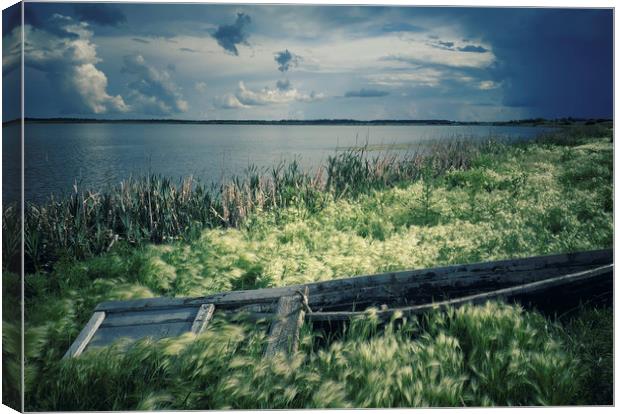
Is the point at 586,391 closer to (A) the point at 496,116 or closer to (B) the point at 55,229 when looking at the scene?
(A) the point at 496,116

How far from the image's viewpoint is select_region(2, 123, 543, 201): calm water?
10.9 ft

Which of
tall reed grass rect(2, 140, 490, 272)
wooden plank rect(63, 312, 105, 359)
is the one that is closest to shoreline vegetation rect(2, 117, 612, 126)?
tall reed grass rect(2, 140, 490, 272)

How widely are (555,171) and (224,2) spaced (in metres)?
2.28

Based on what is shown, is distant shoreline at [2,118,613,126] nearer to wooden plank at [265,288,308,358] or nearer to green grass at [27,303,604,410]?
wooden plank at [265,288,308,358]

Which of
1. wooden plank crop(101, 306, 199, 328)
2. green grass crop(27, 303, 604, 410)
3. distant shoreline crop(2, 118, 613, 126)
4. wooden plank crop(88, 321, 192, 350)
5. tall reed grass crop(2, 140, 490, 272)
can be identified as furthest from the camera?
tall reed grass crop(2, 140, 490, 272)

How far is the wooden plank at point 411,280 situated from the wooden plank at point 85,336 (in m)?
0.07

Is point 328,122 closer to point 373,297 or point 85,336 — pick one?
point 373,297

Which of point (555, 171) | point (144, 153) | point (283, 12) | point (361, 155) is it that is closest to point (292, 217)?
point (361, 155)

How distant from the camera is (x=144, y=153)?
366cm

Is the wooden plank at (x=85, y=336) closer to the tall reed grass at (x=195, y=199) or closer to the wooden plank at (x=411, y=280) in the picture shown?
the wooden plank at (x=411, y=280)

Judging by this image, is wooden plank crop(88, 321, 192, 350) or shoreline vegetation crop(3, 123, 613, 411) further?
wooden plank crop(88, 321, 192, 350)

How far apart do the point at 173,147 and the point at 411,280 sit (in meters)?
1.66

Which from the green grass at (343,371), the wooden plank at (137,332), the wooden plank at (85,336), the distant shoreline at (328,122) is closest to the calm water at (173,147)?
the distant shoreline at (328,122)

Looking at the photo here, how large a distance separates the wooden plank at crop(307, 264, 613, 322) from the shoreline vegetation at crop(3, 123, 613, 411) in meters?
0.07
